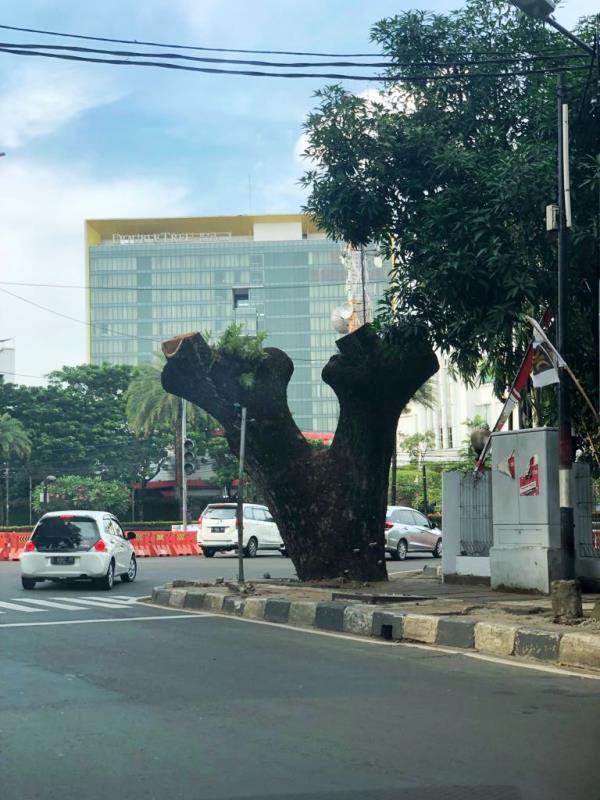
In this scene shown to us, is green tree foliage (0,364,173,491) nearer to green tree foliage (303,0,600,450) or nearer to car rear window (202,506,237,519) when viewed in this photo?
car rear window (202,506,237,519)

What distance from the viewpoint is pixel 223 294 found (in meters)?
145

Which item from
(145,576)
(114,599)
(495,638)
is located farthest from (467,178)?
(145,576)

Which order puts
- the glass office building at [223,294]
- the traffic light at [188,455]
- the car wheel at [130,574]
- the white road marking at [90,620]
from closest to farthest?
1. the white road marking at [90,620]
2. the car wheel at [130,574]
3. the traffic light at [188,455]
4. the glass office building at [223,294]

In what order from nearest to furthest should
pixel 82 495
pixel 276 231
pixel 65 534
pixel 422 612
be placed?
1. pixel 422 612
2. pixel 65 534
3. pixel 82 495
4. pixel 276 231

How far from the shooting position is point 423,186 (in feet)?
51.9

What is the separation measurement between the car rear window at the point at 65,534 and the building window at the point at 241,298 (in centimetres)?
12483

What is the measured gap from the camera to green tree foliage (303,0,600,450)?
14250 millimetres

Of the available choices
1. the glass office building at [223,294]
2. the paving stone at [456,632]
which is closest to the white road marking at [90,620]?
the paving stone at [456,632]

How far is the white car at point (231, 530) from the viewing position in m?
32.0

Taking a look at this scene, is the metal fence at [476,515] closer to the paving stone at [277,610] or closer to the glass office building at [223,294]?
the paving stone at [277,610]

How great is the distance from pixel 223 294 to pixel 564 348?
134 metres

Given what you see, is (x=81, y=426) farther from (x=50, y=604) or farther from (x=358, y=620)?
(x=358, y=620)

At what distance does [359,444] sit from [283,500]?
152cm

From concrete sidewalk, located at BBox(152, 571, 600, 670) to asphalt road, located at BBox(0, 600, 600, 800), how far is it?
2.26 feet
